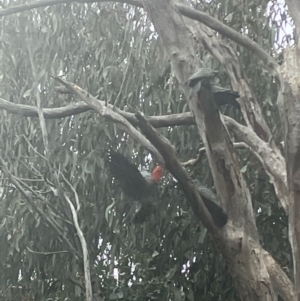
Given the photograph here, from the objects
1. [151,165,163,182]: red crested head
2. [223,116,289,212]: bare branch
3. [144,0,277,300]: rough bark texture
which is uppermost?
[223,116,289,212]: bare branch

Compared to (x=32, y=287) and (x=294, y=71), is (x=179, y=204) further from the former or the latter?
(x=294, y=71)

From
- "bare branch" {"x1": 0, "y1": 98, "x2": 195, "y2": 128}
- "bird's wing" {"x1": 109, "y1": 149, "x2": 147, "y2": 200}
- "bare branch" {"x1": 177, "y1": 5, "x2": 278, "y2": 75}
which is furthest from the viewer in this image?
"bare branch" {"x1": 0, "y1": 98, "x2": 195, "y2": 128}

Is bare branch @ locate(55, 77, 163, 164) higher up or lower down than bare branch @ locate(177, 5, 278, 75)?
lower down

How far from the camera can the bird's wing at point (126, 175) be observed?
1.67 meters

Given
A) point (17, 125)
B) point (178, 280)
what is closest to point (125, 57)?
point (17, 125)

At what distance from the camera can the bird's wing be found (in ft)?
5.47

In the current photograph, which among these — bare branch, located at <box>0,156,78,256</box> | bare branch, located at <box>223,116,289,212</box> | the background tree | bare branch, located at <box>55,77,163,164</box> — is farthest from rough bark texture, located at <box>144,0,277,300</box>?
the background tree

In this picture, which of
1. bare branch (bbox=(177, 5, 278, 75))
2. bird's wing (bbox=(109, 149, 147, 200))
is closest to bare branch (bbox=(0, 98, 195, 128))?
bare branch (bbox=(177, 5, 278, 75))

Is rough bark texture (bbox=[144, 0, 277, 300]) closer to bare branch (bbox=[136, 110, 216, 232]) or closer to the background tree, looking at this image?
bare branch (bbox=[136, 110, 216, 232])

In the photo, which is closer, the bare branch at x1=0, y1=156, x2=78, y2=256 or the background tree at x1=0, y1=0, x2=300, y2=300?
the bare branch at x1=0, y1=156, x2=78, y2=256

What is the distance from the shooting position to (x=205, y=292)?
2920 millimetres

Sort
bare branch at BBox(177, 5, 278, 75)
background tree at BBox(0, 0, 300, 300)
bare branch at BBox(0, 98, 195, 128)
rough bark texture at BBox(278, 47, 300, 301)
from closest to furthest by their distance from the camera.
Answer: rough bark texture at BBox(278, 47, 300, 301) → bare branch at BBox(177, 5, 278, 75) → bare branch at BBox(0, 98, 195, 128) → background tree at BBox(0, 0, 300, 300)

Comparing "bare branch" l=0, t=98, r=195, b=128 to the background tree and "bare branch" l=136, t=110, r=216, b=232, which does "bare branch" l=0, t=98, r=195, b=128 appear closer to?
the background tree

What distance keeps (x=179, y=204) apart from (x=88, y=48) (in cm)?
98
